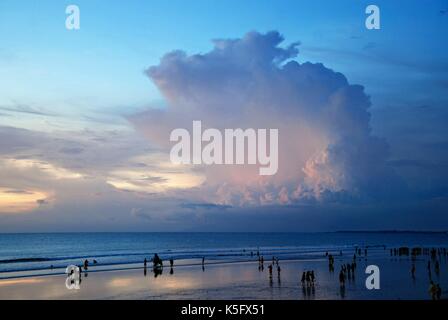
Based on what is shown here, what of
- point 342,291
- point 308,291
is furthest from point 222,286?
point 342,291

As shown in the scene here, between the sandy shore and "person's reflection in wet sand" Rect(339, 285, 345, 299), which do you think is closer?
"person's reflection in wet sand" Rect(339, 285, 345, 299)

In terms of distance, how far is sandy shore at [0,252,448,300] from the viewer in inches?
1399

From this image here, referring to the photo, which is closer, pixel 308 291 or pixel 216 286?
pixel 308 291

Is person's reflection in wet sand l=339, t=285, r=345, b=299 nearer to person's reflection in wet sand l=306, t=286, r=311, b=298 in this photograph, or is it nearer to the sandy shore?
the sandy shore

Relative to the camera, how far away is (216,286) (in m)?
41.7

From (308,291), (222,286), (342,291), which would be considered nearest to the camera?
(342,291)

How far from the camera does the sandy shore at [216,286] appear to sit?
35.5m

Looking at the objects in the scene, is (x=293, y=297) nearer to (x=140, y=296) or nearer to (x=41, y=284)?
(x=140, y=296)

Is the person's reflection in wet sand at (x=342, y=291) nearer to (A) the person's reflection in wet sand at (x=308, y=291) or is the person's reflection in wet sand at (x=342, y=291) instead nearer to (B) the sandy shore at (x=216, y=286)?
(B) the sandy shore at (x=216, y=286)

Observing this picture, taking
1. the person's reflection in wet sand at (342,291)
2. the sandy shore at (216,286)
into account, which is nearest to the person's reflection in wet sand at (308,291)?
the sandy shore at (216,286)

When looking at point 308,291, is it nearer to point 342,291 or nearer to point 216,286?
point 342,291

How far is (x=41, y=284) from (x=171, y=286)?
12.9m

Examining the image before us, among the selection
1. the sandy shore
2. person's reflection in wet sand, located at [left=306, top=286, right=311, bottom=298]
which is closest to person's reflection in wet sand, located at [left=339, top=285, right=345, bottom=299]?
the sandy shore

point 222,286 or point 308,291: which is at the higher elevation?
point 308,291
